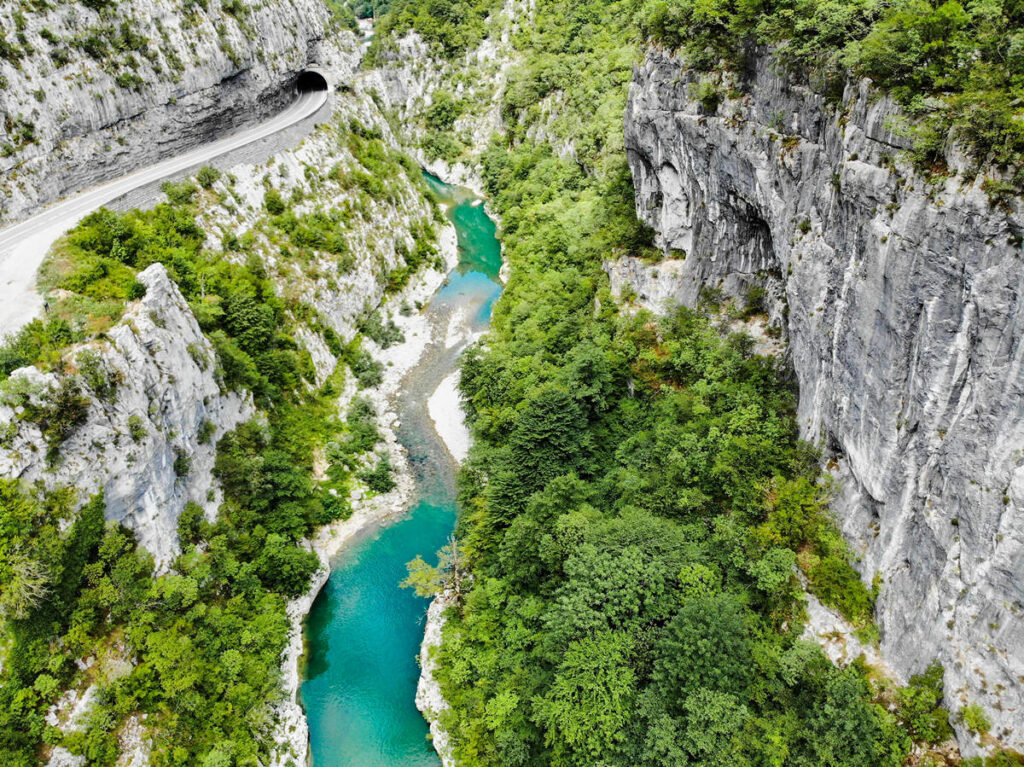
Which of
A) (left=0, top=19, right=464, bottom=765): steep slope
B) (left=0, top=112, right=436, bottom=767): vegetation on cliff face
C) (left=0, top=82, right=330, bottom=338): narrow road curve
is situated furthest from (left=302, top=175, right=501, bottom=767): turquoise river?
(left=0, top=82, right=330, bottom=338): narrow road curve

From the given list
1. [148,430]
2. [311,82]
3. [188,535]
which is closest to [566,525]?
[188,535]

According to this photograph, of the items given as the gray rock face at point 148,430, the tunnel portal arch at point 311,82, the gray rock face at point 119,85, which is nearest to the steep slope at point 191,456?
the gray rock face at point 148,430

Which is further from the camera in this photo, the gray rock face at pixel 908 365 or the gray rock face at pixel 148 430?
the gray rock face at pixel 148 430

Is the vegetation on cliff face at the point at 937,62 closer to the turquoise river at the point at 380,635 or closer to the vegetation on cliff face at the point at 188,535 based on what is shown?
the turquoise river at the point at 380,635

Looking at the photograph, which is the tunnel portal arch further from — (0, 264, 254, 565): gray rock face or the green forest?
(0, 264, 254, 565): gray rock face

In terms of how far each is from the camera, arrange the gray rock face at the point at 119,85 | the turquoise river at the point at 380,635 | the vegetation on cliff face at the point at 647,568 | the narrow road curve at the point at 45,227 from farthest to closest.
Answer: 1. the gray rock face at the point at 119,85
2. the narrow road curve at the point at 45,227
3. the turquoise river at the point at 380,635
4. the vegetation on cliff face at the point at 647,568

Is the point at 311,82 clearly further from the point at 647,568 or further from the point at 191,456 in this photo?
the point at 647,568
